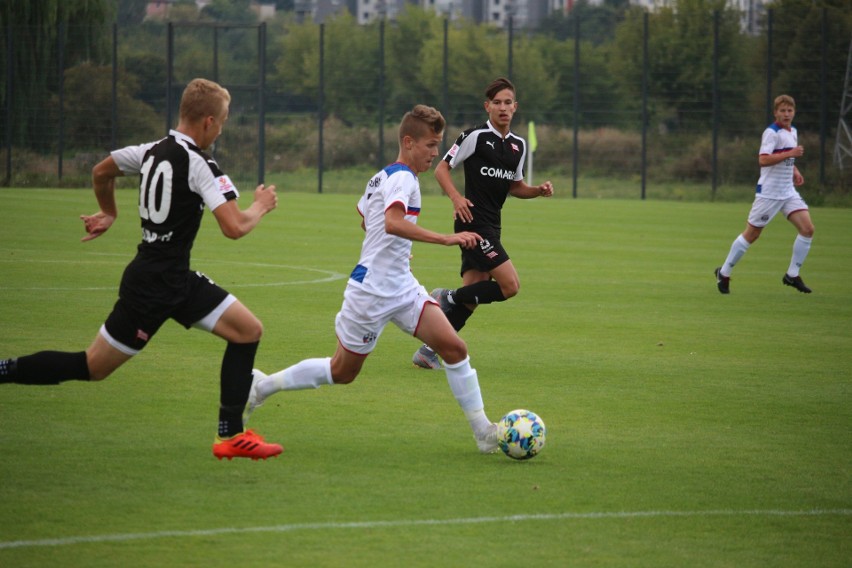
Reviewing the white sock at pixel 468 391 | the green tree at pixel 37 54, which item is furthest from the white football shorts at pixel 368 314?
the green tree at pixel 37 54

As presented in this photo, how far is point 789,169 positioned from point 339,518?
1190cm

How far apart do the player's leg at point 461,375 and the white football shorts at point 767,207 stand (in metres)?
9.80

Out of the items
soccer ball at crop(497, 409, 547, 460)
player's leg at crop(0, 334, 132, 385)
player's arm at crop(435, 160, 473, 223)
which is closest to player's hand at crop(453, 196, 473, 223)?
player's arm at crop(435, 160, 473, 223)

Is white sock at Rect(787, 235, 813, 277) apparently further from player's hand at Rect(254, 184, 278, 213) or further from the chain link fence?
the chain link fence

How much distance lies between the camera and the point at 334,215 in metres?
27.9

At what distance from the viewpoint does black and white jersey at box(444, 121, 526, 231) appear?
1049 centimetres

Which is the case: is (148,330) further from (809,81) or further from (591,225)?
(809,81)

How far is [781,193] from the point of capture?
52.7 feet

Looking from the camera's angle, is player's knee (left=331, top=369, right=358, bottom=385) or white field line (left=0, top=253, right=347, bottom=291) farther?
white field line (left=0, top=253, right=347, bottom=291)

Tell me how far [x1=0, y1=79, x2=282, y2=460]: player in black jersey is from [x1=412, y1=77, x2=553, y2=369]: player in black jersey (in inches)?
136

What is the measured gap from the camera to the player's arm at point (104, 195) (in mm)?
6863

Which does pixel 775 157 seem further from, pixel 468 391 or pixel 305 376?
pixel 305 376

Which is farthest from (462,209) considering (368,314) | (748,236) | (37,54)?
(37,54)

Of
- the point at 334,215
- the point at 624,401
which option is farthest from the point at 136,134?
the point at 624,401
